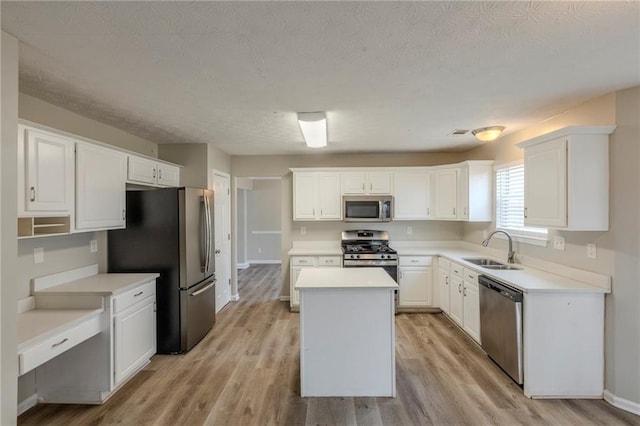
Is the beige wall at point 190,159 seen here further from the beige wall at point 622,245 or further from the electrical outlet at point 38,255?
the beige wall at point 622,245

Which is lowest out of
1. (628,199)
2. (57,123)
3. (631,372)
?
(631,372)

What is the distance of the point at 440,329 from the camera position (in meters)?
3.91

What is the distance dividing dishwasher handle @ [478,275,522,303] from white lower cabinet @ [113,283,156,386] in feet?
11.0

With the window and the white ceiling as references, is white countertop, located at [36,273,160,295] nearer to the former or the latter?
the white ceiling

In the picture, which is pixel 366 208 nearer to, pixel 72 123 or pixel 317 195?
pixel 317 195

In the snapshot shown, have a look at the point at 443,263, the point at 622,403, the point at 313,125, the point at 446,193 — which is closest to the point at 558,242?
the point at 622,403

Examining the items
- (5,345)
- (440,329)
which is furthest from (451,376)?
(5,345)

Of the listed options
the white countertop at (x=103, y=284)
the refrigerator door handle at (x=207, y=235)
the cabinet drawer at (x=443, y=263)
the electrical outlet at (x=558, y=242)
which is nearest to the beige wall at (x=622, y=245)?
the electrical outlet at (x=558, y=242)

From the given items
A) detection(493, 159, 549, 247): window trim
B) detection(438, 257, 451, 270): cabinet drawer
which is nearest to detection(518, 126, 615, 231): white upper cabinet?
detection(493, 159, 549, 247): window trim

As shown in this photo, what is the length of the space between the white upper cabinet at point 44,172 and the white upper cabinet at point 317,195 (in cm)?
292

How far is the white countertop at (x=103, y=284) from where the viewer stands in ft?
8.11

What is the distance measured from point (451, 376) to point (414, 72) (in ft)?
8.62

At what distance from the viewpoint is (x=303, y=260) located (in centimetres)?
461

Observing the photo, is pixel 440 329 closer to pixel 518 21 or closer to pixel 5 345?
pixel 518 21
